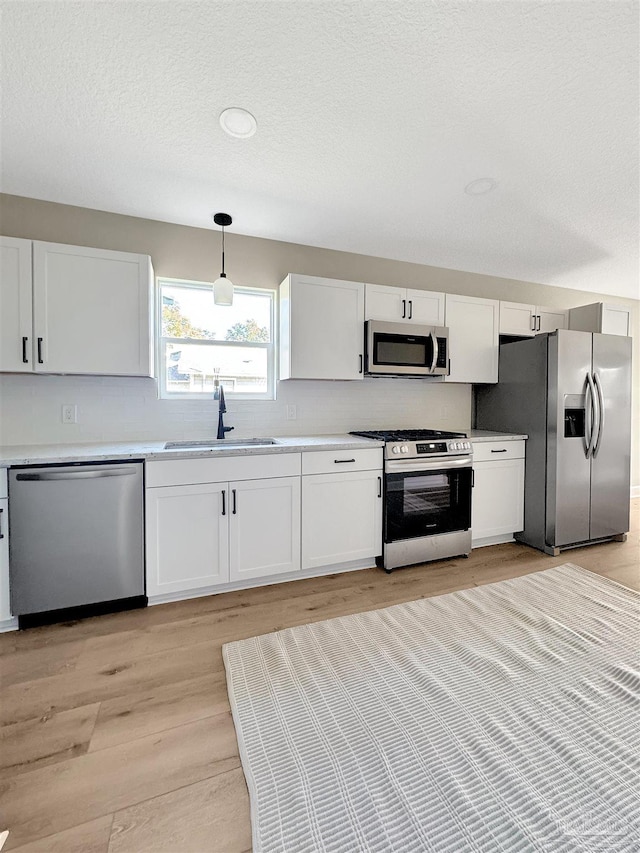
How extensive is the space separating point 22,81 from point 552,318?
440cm

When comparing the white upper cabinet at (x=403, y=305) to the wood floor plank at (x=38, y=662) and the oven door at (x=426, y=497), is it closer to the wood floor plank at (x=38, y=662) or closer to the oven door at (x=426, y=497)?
the oven door at (x=426, y=497)

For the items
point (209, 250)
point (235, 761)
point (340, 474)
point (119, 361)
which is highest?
point (209, 250)

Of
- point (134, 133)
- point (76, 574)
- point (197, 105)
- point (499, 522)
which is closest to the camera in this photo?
point (197, 105)

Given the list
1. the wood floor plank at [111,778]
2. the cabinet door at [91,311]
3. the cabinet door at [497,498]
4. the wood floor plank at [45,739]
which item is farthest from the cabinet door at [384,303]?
the wood floor plank at [45,739]

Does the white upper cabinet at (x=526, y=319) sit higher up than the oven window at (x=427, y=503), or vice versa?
the white upper cabinet at (x=526, y=319)

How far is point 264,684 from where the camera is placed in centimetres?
165

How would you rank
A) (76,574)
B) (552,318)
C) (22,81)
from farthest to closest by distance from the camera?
(552,318) → (76,574) → (22,81)

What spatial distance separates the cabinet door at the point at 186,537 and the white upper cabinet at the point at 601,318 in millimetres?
4033

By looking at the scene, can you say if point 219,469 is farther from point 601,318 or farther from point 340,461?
point 601,318

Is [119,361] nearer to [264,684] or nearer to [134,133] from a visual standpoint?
[134,133]

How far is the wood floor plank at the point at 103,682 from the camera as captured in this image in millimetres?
1555

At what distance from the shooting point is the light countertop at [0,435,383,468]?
2059mm

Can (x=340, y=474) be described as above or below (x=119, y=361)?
below

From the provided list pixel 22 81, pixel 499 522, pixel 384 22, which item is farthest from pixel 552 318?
pixel 22 81
